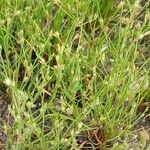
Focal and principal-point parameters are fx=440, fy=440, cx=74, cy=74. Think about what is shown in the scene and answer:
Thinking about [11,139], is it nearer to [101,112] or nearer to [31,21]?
[101,112]

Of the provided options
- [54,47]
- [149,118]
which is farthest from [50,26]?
[149,118]

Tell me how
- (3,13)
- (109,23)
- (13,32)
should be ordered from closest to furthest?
1. (3,13)
2. (13,32)
3. (109,23)

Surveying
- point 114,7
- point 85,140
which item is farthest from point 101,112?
point 114,7

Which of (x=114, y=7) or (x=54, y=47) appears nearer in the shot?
(x=54, y=47)

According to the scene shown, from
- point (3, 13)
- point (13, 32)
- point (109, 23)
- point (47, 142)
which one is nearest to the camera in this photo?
point (47, 142)

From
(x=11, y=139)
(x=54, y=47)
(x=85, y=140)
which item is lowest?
(x=85, y=140)

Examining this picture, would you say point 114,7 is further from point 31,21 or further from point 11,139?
point 11,139

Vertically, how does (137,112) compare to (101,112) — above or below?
below
